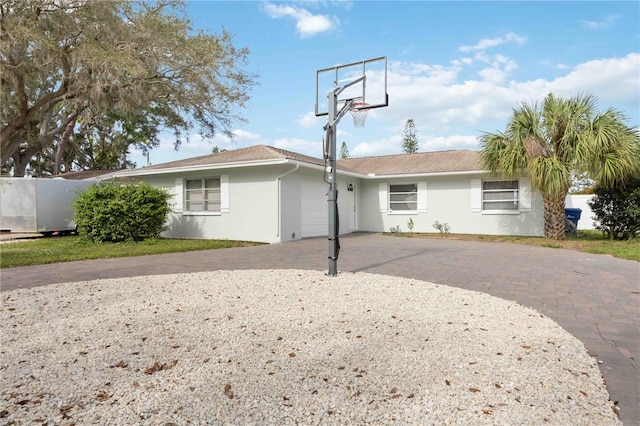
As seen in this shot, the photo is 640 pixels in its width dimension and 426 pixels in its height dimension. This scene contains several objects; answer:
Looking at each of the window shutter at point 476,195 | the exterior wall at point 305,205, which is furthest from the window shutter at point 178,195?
the window shutter at point 476,195

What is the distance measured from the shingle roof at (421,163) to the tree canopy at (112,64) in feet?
23.2

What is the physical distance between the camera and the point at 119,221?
11742mm

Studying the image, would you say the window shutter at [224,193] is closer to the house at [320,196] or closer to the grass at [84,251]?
the house at [320,196]

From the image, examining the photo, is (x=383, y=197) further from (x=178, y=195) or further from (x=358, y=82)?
(x=358, y=82)

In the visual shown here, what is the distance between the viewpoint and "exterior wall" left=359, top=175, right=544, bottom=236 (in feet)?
48.3

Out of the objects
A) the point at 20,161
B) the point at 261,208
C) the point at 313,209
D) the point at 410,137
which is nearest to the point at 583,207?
the point at 313,209

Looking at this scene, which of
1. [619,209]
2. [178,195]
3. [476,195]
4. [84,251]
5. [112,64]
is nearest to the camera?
[84,251]

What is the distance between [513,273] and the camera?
6836 mm

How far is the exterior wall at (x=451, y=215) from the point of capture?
14.7 m

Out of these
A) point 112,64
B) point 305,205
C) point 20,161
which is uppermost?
point 112,64

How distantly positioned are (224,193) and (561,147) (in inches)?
441

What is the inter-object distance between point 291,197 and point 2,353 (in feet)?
32.7

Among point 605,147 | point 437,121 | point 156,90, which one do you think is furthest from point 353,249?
point 437,121

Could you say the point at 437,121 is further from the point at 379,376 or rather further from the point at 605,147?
the point at 379,376
